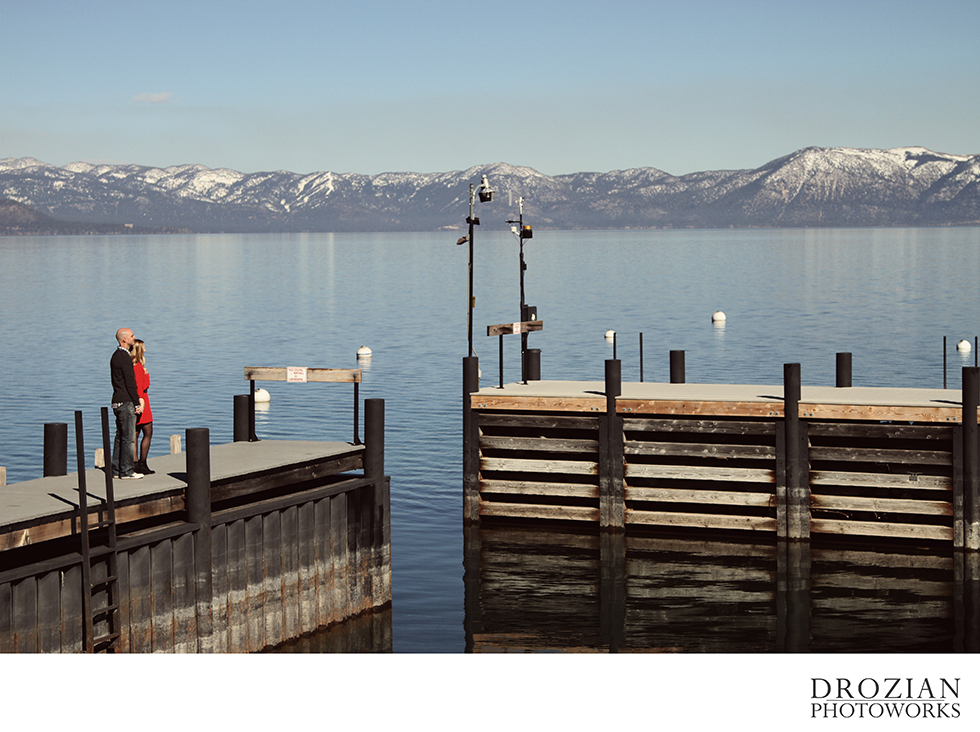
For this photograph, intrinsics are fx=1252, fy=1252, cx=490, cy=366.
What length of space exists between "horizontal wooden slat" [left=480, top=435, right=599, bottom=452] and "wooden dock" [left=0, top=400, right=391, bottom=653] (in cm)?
655

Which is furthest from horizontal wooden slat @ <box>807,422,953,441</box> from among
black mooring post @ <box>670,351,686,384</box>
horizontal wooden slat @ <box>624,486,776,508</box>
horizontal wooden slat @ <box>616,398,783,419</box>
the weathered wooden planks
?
black mooring post @ <box>670,351,686,384</box>

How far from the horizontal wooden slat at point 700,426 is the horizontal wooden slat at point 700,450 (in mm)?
291

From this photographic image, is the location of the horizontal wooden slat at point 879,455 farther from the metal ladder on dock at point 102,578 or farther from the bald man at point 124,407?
the metal ladder on dock at point 102,578

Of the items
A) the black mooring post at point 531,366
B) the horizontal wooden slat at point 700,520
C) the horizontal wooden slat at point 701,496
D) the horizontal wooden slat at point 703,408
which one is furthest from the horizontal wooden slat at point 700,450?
the black mooring post at point 531,366

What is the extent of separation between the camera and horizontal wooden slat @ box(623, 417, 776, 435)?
84.2ft

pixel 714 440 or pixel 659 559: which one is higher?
pixel 714 440

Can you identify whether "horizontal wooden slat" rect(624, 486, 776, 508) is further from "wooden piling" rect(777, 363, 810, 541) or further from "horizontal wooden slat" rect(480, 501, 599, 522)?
"horizontal wooden slat" rect(480, 501, 599, 522)

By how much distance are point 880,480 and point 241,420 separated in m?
12.6

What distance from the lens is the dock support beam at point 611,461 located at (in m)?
26.5

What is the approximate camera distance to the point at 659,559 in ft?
85.1

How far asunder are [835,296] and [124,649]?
118 metres
